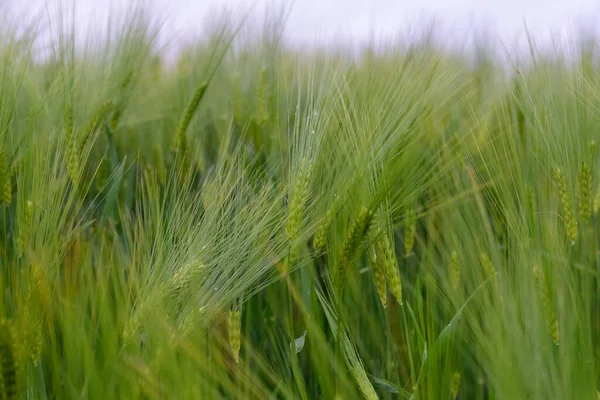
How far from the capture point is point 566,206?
2.82 feet

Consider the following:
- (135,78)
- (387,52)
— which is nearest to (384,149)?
(387,52)

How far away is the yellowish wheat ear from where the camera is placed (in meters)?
0.85

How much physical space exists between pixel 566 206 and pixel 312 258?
34 centimetres

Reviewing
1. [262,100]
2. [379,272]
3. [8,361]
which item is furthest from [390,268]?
[262,100]

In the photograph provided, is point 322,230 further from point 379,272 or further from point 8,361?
point 8,361

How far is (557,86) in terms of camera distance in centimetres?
105

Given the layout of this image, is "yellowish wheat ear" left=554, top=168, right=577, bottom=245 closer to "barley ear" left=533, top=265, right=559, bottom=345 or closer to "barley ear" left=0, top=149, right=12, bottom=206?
"barley ear" left=533, top=265, right=559, bottom=345

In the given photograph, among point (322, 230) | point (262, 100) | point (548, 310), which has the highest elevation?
point (262, 100)

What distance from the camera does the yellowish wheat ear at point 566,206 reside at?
849mm

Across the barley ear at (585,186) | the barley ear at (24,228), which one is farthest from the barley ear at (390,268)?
the barley ear at (24,228)

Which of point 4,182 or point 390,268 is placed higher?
point 4,182

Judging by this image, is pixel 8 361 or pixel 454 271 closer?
pixel 8 361

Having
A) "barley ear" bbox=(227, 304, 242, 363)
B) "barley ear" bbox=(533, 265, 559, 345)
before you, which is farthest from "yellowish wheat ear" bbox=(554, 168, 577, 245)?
"barley ear" bbox=(227, 304, 242, 363)

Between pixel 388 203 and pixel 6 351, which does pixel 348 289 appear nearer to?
pixel 388 203
